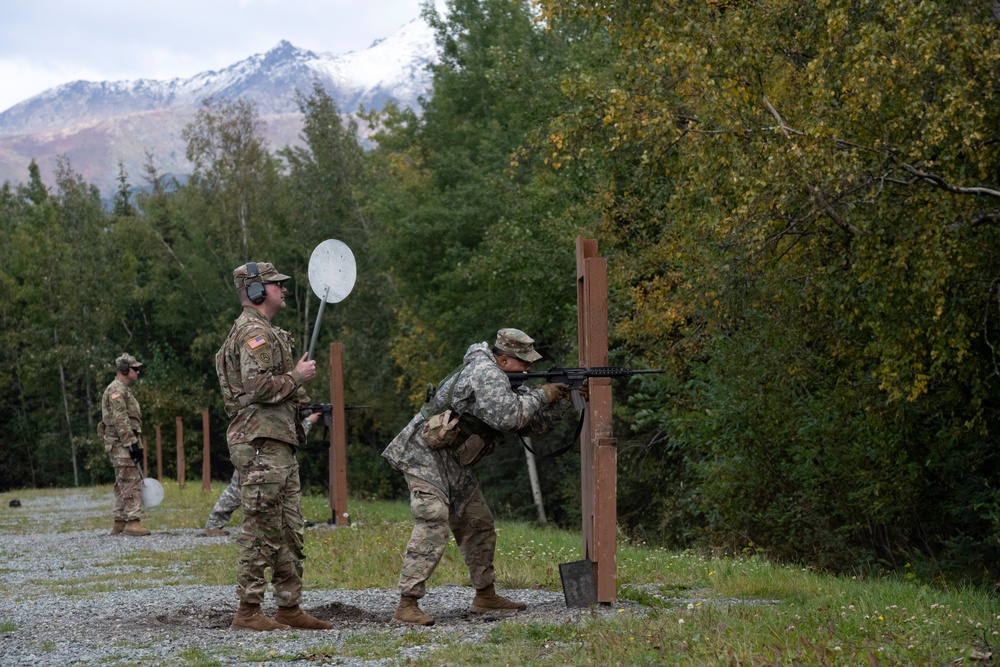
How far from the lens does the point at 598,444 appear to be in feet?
28.0

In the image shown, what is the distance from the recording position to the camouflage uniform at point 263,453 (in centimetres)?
867

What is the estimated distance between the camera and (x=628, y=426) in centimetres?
2920

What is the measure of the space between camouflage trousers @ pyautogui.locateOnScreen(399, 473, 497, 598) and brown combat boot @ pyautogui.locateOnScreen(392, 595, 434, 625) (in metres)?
0.06

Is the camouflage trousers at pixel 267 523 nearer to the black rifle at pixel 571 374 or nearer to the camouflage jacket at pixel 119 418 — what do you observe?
the black rifle at pixel 571 374

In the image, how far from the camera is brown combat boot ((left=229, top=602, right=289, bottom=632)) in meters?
8.63

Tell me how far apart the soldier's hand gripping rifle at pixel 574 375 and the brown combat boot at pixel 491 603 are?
60.0 inches

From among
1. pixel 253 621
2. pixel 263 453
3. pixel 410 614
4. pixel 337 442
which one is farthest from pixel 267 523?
pixel 337 442

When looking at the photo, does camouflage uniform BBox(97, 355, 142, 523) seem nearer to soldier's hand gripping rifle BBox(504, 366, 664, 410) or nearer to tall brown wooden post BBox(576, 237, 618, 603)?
soldier's hand gripping rifle BBox(504, 366, 664, 410)

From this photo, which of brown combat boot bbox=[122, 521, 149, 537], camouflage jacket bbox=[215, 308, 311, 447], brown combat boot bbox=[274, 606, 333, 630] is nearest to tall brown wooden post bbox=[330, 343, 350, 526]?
brown combat boot bbox=[122, 521, 149, 537]

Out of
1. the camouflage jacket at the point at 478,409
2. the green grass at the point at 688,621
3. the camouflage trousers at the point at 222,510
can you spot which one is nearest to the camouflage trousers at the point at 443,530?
the camouflage jacket at the point at 478,409

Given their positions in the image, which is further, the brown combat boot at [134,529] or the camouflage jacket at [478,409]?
the brown combat boot at [134,529]

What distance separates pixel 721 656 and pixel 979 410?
333 inches

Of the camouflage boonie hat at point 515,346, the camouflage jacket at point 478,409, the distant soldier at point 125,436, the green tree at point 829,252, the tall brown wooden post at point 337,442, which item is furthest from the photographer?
the distant soldier at point 125,436

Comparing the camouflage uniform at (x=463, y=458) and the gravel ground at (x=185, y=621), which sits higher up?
→ the camouflage uniform at (x=463, y=458)
